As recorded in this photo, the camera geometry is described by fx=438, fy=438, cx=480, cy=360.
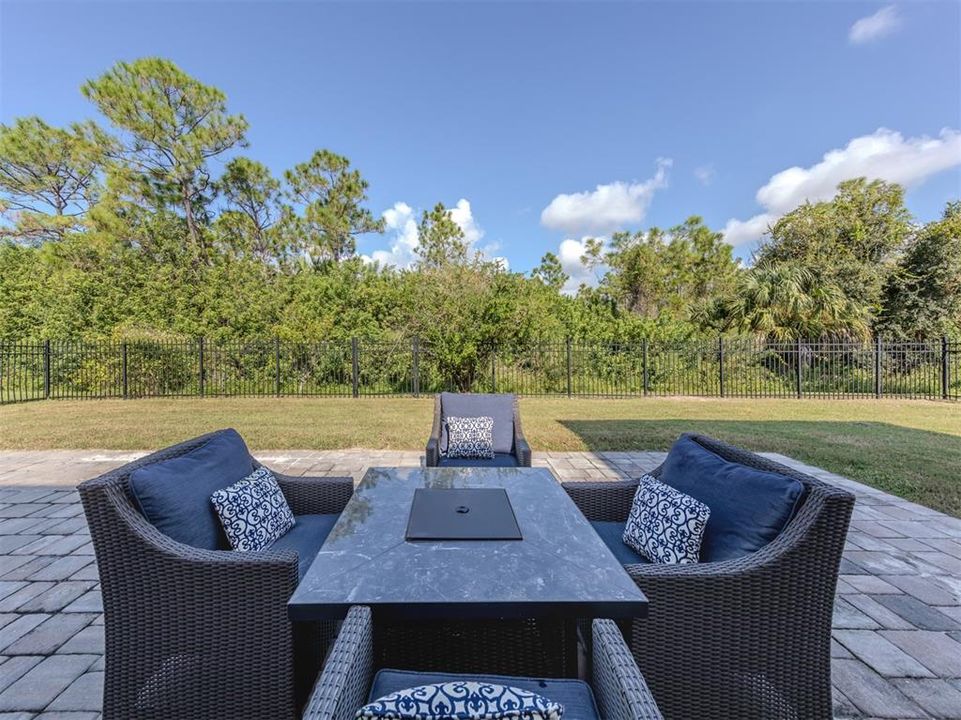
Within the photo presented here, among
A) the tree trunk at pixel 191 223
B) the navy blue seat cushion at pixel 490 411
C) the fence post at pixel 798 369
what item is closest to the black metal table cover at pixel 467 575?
the navy blue seat cushion at pixel 490 411

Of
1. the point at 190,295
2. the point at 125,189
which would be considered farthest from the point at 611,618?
the point at 125,189

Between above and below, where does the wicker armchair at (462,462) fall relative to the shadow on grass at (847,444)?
above

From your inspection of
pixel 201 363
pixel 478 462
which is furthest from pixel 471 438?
pixel 201 363

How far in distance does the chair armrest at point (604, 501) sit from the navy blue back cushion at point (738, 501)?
38 centimetres

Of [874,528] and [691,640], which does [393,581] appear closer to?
[691,640]

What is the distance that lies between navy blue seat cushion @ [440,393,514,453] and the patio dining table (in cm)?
181

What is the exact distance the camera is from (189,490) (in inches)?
61.8

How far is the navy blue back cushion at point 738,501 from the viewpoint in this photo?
1.35 meters

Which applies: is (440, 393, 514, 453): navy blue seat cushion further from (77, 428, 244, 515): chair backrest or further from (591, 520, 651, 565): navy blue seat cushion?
(77, 428, 244, 515): chair backrest

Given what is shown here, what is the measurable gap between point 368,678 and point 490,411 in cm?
270

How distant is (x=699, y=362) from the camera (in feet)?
34.1

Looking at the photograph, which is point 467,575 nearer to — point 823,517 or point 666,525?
point 666,525

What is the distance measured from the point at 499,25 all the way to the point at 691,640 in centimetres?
956

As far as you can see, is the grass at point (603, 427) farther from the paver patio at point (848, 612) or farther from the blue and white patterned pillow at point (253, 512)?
the blue and white patterned pillow at point (253, 512)
